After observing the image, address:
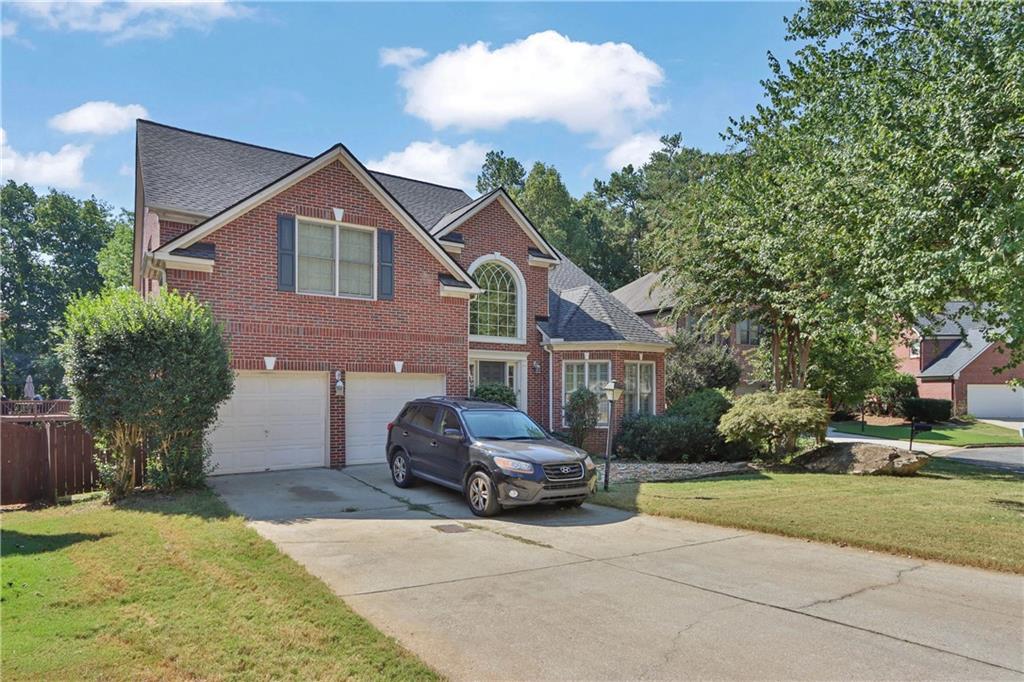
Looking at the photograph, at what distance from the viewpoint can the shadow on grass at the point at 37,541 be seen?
7270mm

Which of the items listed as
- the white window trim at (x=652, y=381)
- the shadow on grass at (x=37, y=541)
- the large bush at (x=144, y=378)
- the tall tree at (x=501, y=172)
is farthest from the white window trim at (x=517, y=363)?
the tall tree at (x=501, y=172)

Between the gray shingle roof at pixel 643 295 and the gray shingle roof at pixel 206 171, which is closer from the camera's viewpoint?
the gray shingle roof at pixel 206 171

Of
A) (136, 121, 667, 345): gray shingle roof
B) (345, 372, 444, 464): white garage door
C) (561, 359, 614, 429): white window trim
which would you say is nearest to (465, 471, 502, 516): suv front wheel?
(345, 372, 444, 464): white garage door

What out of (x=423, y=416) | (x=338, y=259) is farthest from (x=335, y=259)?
(x=423, y=416)

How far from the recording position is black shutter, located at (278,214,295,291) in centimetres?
1405

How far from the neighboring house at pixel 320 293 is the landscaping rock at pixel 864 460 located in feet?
17.7

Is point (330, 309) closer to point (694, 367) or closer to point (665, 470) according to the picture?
point (665, 470)

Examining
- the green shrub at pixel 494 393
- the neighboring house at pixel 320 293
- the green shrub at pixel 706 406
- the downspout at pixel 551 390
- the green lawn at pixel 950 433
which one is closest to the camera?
the neighboring house at pixel 320 293

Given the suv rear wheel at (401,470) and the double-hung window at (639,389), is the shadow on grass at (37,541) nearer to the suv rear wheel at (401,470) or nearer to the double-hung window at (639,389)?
the suv rear wheel at (401,470)

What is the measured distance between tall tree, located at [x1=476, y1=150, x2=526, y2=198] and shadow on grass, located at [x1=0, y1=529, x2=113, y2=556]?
46244 millimetres

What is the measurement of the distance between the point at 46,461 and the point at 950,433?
3691 cm

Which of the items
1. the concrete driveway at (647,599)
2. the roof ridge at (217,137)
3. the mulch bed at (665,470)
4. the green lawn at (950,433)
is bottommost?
the green lawn at (950,433)

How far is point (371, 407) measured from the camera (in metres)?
15.2

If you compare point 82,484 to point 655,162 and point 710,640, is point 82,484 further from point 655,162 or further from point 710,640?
point 655,162
